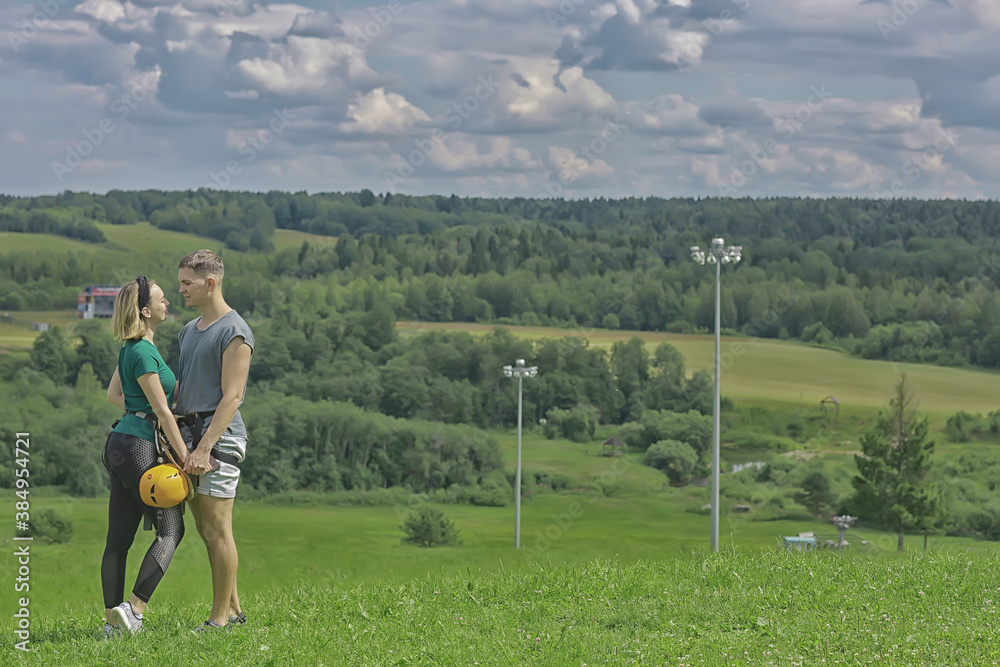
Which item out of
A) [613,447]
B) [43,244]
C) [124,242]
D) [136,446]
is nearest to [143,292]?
[136,446]

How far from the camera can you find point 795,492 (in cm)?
7150

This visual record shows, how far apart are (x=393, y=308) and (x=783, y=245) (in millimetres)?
61197

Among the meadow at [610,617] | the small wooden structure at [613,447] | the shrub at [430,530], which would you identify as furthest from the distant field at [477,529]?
the meadow at [610,617]

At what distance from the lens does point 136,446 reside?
481 cm

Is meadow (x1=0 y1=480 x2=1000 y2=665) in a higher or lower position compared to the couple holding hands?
lower

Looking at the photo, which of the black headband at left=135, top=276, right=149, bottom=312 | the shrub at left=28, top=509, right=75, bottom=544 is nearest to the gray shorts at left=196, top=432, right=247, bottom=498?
the black headband at left=135, top=276, right=149, bottom=312

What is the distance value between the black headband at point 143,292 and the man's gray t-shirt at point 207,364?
30 cm

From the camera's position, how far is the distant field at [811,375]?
3814 inches

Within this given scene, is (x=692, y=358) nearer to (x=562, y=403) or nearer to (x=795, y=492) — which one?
(x=562, y=403)

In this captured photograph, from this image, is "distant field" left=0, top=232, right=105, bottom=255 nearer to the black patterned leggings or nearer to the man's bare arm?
the black patterned leggings

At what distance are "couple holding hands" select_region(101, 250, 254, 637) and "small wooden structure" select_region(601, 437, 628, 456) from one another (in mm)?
83552

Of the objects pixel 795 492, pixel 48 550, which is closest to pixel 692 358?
pixel 795 492

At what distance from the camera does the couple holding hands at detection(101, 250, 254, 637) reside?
15.8ft

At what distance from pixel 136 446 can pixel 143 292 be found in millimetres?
783
